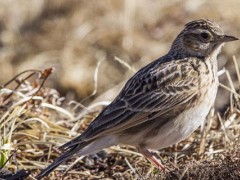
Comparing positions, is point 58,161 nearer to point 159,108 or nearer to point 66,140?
point 159,108

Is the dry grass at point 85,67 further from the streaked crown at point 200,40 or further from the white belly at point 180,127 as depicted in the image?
the streaked crown at point 200,40

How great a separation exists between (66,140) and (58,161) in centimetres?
111

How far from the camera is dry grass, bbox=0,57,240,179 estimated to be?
741 centimetres

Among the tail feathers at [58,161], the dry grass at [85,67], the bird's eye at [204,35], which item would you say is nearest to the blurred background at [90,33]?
the dry grass at [85,67]

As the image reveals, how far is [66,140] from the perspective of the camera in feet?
25.8

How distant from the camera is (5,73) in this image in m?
12.6

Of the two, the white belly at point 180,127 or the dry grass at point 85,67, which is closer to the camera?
the white belly at point 180,127

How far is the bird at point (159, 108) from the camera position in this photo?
274 inches

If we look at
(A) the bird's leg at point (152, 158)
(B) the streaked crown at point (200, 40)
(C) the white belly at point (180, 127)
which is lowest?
(A) the bird's leg at point (152, 158)

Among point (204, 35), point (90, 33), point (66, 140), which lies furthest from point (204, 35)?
point (90, 33)

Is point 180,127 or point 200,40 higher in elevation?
point 200,40

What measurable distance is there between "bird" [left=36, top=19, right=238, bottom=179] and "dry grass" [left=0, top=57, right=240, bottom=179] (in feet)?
0.98

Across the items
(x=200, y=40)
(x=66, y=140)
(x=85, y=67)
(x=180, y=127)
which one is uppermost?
(x=200, y=40)

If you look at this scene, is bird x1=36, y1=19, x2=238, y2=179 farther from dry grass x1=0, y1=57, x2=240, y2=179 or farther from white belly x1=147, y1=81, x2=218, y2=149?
dry grass x1=0, y1=57, x2=240, y2=179
